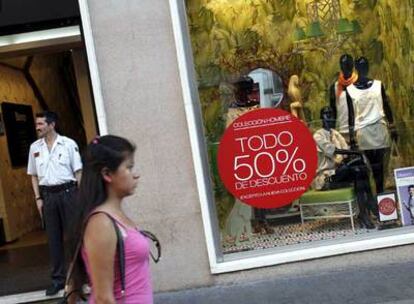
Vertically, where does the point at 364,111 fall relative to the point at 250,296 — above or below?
above

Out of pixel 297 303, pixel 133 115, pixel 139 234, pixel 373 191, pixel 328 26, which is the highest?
pixel 328 26

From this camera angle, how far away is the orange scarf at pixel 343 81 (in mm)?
7332

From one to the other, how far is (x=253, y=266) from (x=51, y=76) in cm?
689

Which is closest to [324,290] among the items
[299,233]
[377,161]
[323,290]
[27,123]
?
[323,290]

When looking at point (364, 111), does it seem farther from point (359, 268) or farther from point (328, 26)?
point (359, 268)

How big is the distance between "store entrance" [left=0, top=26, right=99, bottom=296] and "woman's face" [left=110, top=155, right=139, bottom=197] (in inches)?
221

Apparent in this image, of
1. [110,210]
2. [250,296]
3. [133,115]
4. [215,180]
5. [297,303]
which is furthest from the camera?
[215,180]

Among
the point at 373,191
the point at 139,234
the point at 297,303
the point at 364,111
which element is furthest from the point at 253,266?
the point at 139,234

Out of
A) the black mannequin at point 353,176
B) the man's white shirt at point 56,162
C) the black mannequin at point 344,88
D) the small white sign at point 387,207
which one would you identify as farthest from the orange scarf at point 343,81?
the man's white shirt at point 56,162

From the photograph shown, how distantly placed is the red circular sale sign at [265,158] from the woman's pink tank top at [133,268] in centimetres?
433

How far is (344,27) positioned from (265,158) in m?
1.65

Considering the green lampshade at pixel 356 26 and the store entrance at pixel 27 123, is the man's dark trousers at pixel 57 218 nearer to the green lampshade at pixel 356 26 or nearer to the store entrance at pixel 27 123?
the store entrance at pixel 27 123

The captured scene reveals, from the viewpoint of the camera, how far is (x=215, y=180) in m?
7.12

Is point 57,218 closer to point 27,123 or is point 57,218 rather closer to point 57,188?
point 57,188
